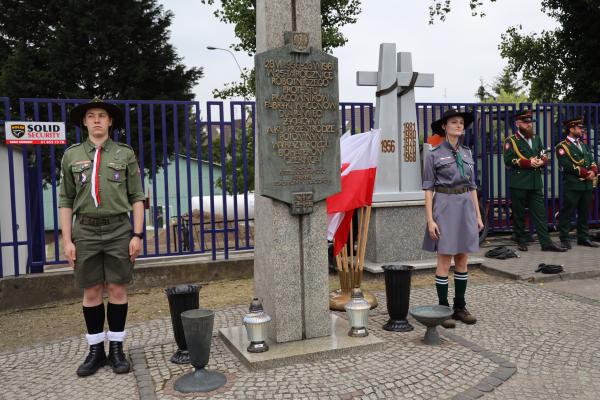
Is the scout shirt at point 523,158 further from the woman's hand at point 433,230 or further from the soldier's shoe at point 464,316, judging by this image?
the woman's hand at point 433,230

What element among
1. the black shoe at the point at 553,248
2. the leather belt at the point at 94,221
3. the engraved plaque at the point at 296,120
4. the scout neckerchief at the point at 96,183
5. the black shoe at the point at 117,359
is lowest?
the black shoe at the point at 117,359

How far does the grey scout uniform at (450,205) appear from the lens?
4.95 m

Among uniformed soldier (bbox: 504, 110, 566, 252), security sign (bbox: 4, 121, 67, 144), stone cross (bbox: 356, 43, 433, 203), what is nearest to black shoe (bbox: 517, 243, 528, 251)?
uniformed soldier (bbox: 504, 110, 566, 252)

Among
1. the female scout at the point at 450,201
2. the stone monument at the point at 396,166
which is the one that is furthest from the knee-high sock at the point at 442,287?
the stone monument at the point at 396,166

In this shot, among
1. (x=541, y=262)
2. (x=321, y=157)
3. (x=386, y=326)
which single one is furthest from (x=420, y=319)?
(x=541, y=262)

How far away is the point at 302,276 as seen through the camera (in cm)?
445

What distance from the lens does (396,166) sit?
7.64 meters

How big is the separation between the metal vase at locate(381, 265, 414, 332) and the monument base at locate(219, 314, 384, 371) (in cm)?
44

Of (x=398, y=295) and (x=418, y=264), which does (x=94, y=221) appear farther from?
(x=418, y=264)

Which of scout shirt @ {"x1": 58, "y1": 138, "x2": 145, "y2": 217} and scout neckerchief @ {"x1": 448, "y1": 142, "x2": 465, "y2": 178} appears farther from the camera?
scout neckerchief @ {"x1": 448, "y1": 142, "x2": 465, "y2": 178}

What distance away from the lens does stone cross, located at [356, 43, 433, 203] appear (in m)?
7.57

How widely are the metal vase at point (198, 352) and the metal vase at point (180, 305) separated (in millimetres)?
353

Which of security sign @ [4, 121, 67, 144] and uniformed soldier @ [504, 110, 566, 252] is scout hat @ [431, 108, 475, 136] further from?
security sign @ [4, 121, 67, 144]

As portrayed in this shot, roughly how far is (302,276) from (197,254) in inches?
146
